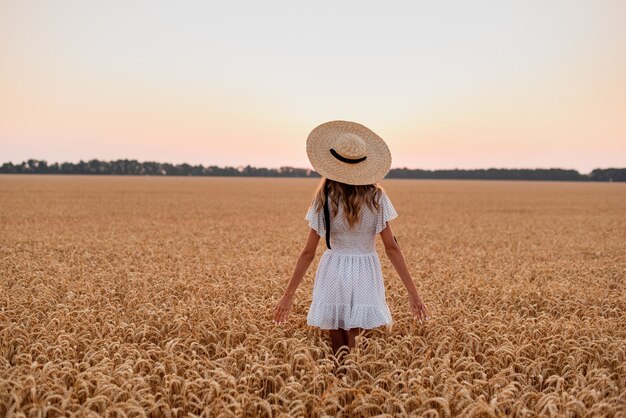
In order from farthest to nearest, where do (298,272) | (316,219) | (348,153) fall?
(298,272) → (316,219) → (348,153)

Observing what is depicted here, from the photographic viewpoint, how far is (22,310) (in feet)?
20.6

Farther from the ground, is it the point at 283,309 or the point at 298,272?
the point at 298,272

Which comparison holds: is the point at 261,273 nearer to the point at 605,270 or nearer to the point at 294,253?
the point at 294,253

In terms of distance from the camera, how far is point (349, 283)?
191 inches

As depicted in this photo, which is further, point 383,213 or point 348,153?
point 383,213

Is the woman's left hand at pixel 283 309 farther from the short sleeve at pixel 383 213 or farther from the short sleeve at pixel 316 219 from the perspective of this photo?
the short sleeve at pixel 383 213

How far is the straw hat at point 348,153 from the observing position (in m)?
4.41

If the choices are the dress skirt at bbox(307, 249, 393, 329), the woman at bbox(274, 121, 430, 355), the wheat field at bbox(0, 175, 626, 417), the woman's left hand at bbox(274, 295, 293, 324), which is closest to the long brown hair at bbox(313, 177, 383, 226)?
the woman at bbox(274, 121, 430, 355)

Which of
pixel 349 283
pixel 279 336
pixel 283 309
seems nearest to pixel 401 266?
pixel 349 283

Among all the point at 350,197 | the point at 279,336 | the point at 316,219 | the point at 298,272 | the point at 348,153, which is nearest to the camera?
the point at 348,153

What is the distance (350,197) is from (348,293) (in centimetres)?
98

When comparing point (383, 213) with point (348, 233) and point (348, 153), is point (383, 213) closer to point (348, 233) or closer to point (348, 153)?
point (348, 233)

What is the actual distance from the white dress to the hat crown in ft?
2.04

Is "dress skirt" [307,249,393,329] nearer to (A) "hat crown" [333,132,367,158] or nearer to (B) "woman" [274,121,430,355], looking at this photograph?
(B) "woman" [274,121,430,355]
